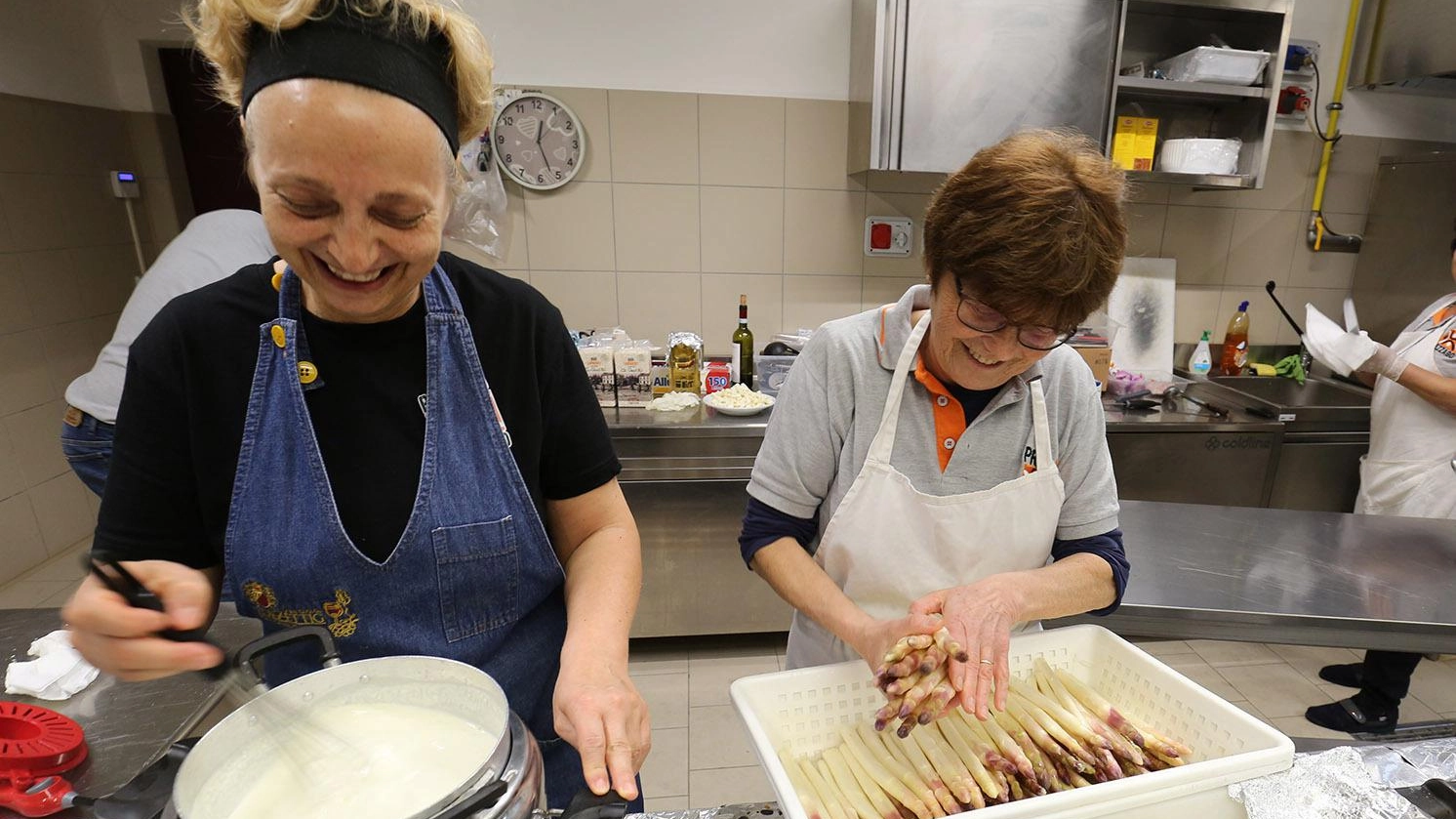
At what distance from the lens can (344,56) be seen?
65 cm

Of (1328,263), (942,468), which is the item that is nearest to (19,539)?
(942,468)

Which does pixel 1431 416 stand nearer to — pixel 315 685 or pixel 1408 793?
pixel 1408 793

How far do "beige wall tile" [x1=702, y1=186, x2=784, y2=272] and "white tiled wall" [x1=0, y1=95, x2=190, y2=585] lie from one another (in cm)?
291

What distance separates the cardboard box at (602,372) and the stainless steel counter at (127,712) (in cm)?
144

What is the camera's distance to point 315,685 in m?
0.72

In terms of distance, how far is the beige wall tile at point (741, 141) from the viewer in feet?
9.43

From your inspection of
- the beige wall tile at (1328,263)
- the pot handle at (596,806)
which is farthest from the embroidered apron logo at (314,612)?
the beige wall tile at (1328,263)

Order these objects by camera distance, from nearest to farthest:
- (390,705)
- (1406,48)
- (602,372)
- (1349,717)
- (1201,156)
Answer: (390,705), (1349,717), (602,372), (1201,156), (1406,48)

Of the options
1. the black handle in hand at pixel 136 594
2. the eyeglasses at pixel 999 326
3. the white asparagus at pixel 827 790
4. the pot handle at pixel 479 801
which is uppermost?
the eyeglasses at pixel 999 326

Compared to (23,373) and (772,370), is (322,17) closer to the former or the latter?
(772,370)

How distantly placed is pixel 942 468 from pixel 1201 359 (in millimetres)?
2811

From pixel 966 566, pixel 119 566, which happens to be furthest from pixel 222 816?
pixel 966 566

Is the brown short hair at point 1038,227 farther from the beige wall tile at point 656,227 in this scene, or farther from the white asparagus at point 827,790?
the beige wall tile at point 656,227

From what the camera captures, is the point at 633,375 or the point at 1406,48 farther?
the point at 1406,48
